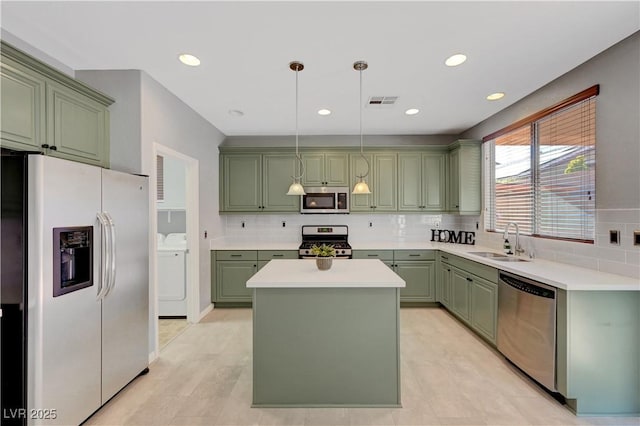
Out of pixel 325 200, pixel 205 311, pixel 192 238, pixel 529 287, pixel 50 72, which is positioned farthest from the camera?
pixel 325 200

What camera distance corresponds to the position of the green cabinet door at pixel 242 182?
4.49m

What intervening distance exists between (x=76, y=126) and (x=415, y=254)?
155 inches

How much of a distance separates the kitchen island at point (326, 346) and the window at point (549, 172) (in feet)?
6.16

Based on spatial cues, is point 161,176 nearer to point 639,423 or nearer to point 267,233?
point 267,233

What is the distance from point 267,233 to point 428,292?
8.50 ft

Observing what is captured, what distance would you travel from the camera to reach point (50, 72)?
78.1 inches

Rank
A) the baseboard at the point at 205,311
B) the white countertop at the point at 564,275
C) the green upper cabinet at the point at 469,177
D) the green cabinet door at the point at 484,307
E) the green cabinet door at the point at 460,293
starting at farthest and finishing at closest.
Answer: the green upper cabinet at the point at 469,177 → the baseboard at the point at 205,311 → the green cabinet door at the point at 460,293 → the green cabinet door at the point at 484,307 → the white countertop at the point at 564,275

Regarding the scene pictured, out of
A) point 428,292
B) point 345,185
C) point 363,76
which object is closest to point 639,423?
point 428,292

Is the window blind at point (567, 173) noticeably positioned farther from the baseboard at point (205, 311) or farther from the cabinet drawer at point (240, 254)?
the baseboard at point (205, 311)

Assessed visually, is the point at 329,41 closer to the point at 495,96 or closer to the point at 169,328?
the point at 495,96

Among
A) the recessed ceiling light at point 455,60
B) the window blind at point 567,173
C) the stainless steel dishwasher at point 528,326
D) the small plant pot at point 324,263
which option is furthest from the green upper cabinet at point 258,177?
the window blind at point 567,173

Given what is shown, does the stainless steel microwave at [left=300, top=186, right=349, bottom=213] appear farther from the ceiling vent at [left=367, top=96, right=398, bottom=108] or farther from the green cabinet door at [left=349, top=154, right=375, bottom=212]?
the ceiling vent at [left=367, top=96, right=398, bottom=108]

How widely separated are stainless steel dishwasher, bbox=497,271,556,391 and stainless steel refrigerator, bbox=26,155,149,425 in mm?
3125

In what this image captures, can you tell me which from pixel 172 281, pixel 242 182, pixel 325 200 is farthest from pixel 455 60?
pixel 172 281
